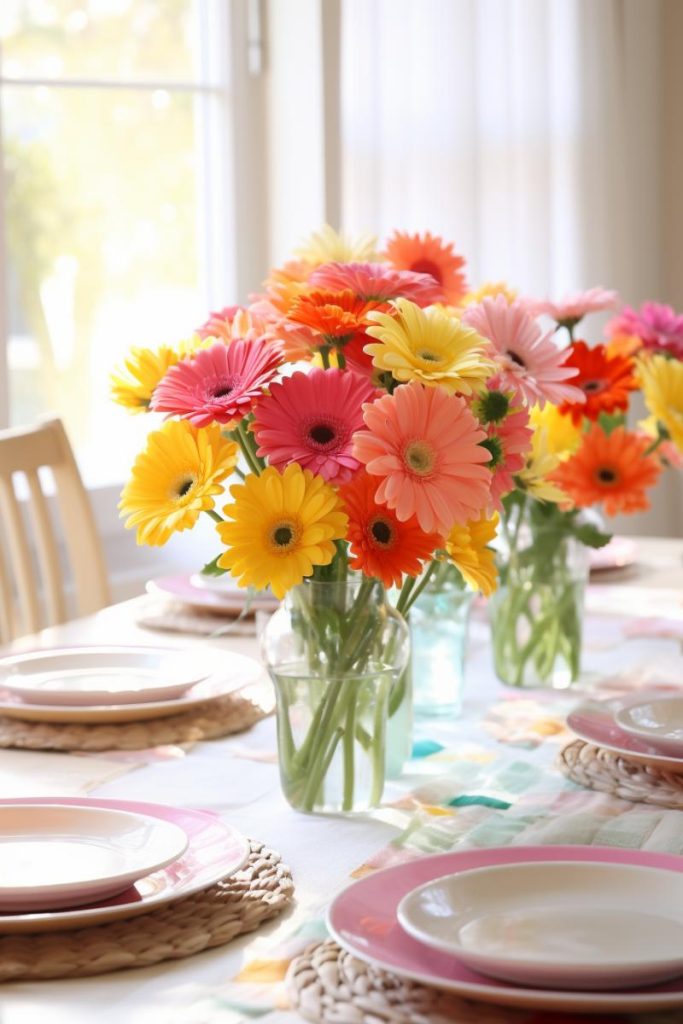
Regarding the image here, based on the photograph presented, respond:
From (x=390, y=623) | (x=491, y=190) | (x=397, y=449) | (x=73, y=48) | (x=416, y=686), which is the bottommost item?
(x=416, y=686)

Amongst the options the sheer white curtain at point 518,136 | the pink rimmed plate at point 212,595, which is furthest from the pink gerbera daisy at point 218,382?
the sheer white curtain at point 518,136

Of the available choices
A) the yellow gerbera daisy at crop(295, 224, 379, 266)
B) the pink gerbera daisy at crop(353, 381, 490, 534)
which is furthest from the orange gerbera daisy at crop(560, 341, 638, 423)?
the pink gerbera daisy at crop(353, 381, 490, 534)

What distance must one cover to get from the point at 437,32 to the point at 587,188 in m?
0.58

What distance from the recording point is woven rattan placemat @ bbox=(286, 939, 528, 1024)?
68 centimetres

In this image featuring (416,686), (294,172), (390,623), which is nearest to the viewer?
(390,623)

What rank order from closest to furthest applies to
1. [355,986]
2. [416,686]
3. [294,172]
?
1. [355,986]
2. [416,686]
3. [294,172]

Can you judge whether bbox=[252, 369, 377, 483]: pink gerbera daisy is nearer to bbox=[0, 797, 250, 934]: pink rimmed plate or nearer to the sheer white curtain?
bbox=[0, 797, 250, 934]: pink rimmed plate

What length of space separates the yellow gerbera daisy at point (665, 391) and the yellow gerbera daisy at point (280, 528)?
1.74ft

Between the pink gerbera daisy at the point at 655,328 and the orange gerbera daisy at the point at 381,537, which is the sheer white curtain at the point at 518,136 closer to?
the pink gerbera daisy at the point at 655,328

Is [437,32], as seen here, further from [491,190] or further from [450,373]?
[450,373]

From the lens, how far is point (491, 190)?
3.42 m

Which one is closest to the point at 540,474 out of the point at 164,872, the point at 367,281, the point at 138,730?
the point at 367,281

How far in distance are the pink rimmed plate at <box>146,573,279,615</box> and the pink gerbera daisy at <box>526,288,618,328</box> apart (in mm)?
489

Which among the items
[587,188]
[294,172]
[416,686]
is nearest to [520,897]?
[416,686]
